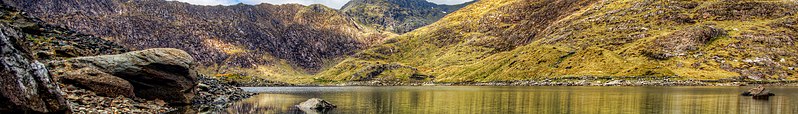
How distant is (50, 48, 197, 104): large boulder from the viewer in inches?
1828

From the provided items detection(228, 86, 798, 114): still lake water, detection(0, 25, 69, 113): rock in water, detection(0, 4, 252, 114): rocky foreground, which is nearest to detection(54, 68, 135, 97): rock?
detection(0, 4, 252, 114): rocky foreground

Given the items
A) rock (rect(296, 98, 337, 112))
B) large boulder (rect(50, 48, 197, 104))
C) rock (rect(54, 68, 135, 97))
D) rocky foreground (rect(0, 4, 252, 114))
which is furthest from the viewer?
rock (rect(296, 98, 337, 112))

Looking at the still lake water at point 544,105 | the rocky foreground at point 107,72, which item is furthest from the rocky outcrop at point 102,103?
the still lake water at point 544,105

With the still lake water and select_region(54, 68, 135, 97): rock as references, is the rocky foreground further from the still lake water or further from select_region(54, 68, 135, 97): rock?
the still lake water

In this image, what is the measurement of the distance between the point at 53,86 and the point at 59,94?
0.58 metres

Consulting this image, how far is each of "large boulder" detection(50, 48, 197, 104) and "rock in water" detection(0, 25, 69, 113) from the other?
24238 millimetres

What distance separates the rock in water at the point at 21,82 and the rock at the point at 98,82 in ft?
75.0

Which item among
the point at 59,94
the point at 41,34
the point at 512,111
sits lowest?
the point at 512,111

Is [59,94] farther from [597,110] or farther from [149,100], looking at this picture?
[597,110]

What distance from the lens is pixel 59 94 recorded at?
2327 centimetres

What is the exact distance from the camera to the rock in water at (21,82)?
19.9m

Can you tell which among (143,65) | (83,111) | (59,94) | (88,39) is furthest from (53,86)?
(88,39)

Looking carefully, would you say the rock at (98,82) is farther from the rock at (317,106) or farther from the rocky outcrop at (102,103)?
the rock at (317,106)

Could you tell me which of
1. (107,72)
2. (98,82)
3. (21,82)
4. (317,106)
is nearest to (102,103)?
(98,82)
